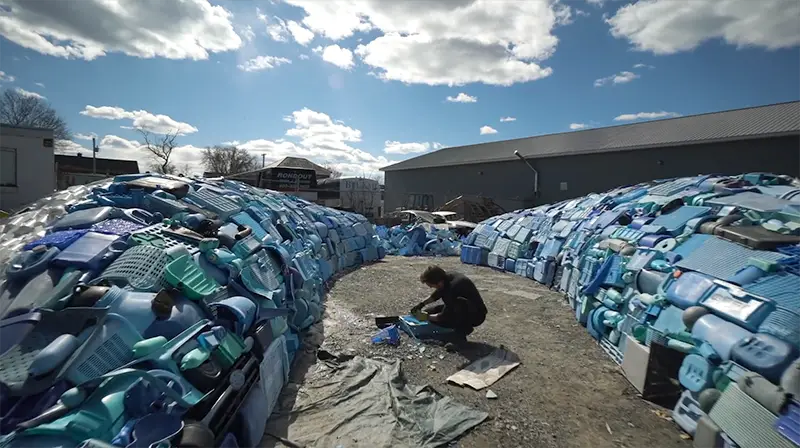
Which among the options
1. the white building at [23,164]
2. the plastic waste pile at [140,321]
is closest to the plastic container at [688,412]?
the plastic waste pile at [140,321]

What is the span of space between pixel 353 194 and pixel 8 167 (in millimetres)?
16146

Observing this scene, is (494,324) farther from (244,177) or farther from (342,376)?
(244,177)

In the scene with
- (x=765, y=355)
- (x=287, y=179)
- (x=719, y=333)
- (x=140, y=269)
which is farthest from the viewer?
(x=287, y=179)

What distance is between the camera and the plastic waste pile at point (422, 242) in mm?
12227

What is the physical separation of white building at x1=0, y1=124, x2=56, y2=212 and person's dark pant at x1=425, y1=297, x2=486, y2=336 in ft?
34.9

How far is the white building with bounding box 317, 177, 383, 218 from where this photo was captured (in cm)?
2402

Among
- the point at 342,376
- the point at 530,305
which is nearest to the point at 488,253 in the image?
the point at 530,305

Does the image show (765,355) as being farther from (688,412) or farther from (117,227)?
(117,227)

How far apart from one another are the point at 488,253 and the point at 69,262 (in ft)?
28.0

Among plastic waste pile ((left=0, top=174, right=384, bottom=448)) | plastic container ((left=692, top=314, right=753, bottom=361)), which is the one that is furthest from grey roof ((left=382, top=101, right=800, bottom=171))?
plastic waste pile ((left=0, top=174, right=384, bottom=448))

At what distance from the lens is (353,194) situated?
2467cm

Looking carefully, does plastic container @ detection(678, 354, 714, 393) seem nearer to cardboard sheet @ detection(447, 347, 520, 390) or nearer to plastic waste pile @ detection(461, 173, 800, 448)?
plastic waste pile @ detection(461, 173, 800, 448)

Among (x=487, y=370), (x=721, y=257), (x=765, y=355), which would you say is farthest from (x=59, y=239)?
(x=721, y=257)

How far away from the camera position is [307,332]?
461 centimetres
